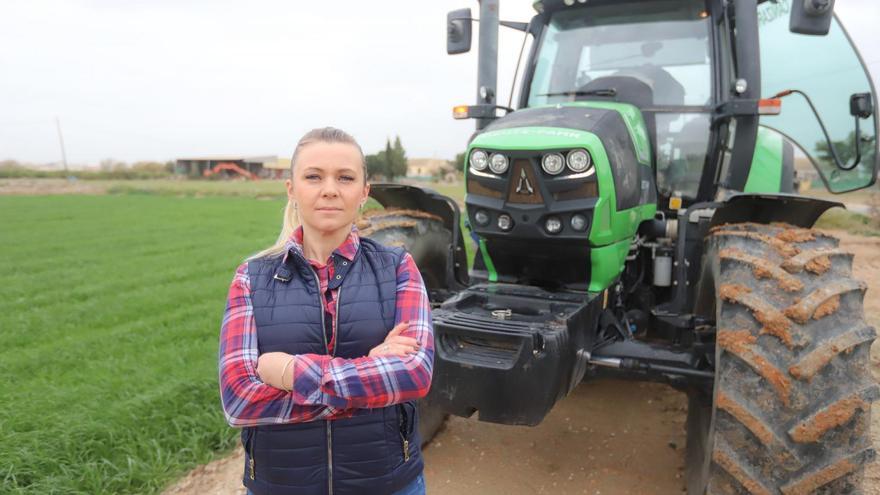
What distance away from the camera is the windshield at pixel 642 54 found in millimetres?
4090

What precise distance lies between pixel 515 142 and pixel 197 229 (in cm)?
1679

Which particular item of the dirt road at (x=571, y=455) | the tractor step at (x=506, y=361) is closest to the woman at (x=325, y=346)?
the tractor step at (x=506, y=361)

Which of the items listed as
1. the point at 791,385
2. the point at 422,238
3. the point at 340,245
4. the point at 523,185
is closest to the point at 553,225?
the point at 523,185

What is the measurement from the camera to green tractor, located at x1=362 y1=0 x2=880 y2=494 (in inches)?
102

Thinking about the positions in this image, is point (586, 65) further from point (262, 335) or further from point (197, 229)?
point (197, 229)

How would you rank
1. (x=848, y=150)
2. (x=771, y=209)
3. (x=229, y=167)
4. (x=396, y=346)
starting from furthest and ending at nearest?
1. (x=229, y=167)
2. (x=848, y=150)
3. (x=771, y=209)
4. (x=396, y=346)

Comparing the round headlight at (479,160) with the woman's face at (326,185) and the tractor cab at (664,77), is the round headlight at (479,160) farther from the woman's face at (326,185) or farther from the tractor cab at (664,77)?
the woman's face at (326,185)

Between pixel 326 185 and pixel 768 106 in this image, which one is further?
pixel 768 106

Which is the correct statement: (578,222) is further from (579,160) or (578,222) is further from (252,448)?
(252,448)

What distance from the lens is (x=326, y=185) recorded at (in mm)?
1883

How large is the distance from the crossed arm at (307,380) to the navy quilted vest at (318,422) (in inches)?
2.0

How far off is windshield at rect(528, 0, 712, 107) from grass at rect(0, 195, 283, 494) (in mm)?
3067

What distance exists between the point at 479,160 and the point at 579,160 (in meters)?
0.51

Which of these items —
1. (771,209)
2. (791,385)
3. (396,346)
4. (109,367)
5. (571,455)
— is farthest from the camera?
(109,367)
